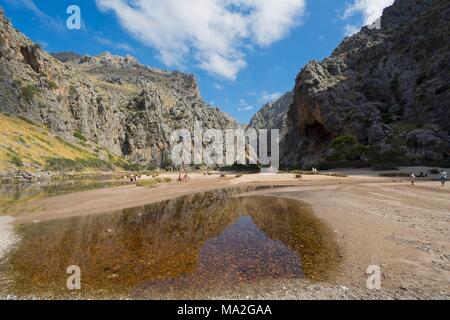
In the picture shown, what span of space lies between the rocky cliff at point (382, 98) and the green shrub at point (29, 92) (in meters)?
105

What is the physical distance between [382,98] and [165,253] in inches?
4514

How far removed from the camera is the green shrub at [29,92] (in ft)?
336

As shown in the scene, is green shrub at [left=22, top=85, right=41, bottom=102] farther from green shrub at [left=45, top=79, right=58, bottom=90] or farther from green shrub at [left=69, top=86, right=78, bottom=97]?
green shrub at [left=69, top=86, right=78, bottom=97]

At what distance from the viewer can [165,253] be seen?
43.3ft

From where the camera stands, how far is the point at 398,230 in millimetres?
14617

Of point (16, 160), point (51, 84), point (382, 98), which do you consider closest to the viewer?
point (16, 160)

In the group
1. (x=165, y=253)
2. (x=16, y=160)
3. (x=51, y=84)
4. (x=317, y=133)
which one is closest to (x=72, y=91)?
(x=51, y=84)

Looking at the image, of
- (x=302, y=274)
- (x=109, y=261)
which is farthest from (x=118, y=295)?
(x=302, y=274)

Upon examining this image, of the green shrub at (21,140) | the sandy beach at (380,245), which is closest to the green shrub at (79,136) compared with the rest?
the green shrub at (21,140)

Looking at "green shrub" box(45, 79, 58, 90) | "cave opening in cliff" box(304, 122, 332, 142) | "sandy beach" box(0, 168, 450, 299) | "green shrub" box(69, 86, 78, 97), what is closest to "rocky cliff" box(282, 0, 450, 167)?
"cave opening in cliff" box(304, 122, 332, 142)

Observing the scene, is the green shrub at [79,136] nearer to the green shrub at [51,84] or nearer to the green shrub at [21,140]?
the green shrub at [51,84]

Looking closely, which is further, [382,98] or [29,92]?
[382,98]

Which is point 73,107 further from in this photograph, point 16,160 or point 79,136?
point 16,160

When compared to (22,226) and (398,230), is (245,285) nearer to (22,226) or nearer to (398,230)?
(398,230)
